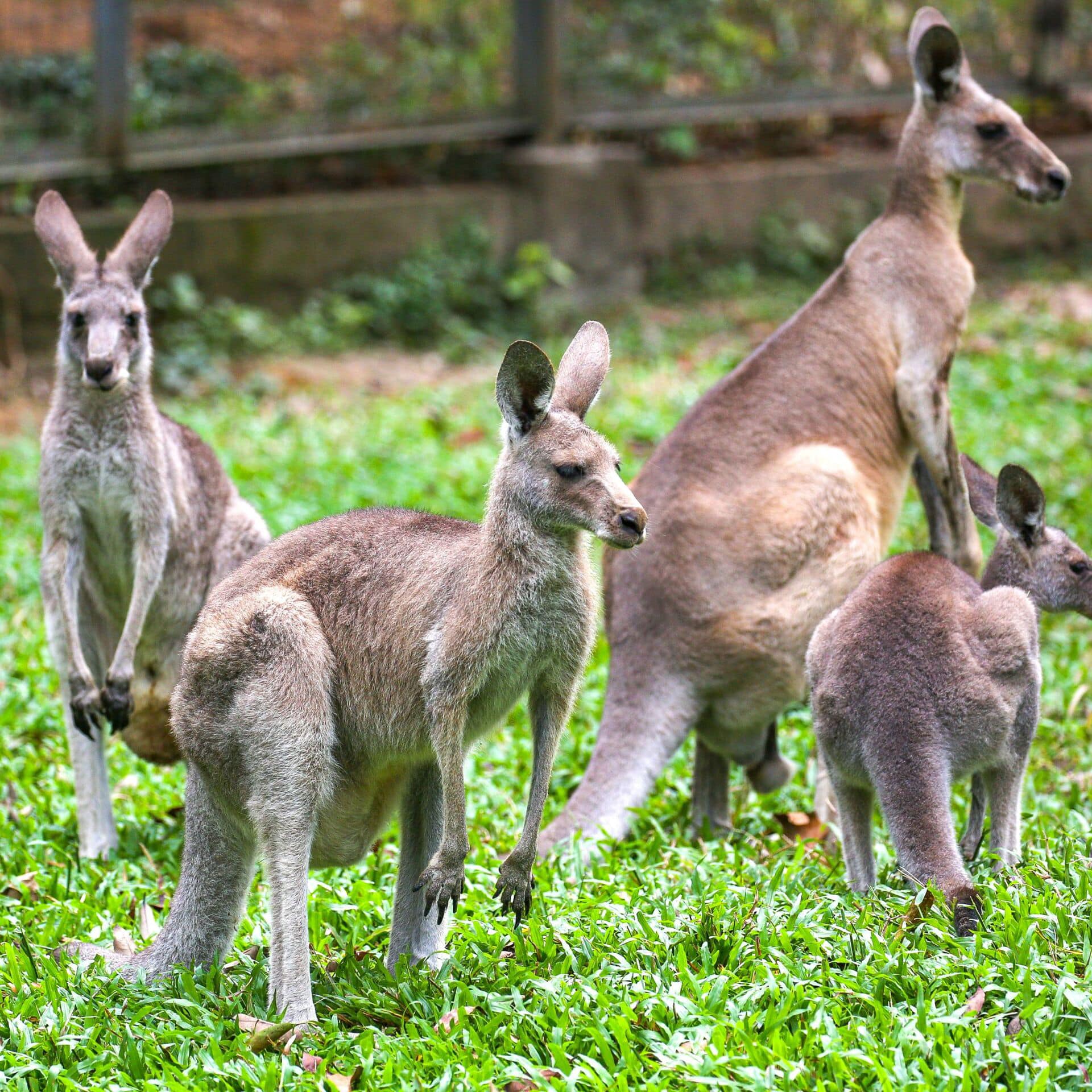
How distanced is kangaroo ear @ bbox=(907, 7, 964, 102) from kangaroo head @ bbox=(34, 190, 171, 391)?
247cm

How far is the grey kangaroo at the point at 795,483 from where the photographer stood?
4.22m

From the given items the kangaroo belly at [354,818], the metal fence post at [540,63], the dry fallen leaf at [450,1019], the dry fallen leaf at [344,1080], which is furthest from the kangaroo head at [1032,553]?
the metal fence post at [540,63]

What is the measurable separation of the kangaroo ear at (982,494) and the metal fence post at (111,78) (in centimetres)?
Result: 659

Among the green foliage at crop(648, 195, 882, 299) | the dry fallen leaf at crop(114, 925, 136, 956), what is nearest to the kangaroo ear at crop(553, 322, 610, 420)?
the dry fallen leaf at crop(114, 925, 136, 956)

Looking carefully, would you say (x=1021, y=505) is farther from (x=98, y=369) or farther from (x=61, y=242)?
(x=61, y=242)

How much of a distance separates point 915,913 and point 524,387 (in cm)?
139

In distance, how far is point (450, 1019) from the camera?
303cm

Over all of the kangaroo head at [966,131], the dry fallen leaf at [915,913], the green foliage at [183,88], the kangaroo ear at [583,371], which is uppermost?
the green foliage at [183,88]

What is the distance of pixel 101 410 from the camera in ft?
13.9

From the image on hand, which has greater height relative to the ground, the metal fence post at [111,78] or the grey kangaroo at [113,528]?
the metal fence post at [111,78]

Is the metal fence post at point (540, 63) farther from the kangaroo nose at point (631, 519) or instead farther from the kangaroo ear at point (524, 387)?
the kangaroo nose at point (631, 519)

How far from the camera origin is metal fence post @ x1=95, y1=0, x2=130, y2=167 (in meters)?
9.00

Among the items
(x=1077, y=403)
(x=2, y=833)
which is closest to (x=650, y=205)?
(x=1077, y=403)

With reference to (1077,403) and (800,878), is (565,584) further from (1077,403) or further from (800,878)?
(1077,403)
